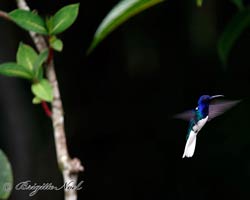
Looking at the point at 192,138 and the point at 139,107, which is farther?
the point at 139,107

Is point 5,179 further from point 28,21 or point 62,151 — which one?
point 28,21

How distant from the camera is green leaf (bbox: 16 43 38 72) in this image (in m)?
1.14

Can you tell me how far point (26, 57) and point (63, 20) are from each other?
110 millimetres

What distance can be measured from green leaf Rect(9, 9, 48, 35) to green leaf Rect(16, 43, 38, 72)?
0.05 m

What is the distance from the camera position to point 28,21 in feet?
3.62

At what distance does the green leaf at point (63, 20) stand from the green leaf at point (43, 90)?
11 centimetres

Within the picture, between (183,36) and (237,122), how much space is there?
54cm

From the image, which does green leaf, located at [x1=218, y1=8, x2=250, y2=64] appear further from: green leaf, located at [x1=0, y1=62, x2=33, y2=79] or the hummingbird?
green leaf, located at [x1=0, y1=62, x2=33, y2=79]

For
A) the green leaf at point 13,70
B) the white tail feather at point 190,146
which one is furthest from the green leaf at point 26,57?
the white tail feather at point 190,146

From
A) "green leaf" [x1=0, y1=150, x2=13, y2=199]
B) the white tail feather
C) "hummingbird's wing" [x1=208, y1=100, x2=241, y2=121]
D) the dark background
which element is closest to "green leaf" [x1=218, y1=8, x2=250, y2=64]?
"hummingbird's wing" [x1=208, y1=100, x2=241, y2=121]

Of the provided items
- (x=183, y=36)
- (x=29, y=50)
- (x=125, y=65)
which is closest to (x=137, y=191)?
(x=125, y=65)

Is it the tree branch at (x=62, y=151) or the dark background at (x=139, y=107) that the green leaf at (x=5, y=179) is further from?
the dark background at (x=139, y=107)

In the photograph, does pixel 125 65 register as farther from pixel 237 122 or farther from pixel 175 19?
pixel 237 122

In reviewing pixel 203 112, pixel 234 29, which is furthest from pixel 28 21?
pixel 234 29
